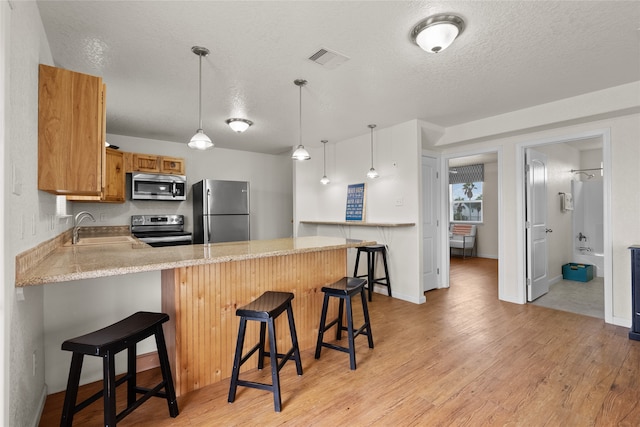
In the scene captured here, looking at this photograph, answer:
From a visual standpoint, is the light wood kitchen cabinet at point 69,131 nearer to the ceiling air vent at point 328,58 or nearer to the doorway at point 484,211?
the ceiling air vent at point 328,58

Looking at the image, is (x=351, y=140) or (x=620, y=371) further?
(x=351, y=140)

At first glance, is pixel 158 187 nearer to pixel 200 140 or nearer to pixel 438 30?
pixel 200 140

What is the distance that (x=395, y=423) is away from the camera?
1740 mm

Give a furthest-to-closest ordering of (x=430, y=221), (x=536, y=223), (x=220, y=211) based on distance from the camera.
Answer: (x=220, y=211) < (x=430, y=221) < (x=536, y=223)

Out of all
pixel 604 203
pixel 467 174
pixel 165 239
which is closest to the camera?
pixel 604 203

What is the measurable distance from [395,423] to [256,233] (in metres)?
4.75

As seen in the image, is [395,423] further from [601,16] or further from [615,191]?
[615,191]

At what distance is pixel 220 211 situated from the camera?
4.83 metres

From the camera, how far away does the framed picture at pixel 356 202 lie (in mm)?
4801

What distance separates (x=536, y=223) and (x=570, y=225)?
2110 millimetres

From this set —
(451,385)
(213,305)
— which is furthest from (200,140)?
(451,385)

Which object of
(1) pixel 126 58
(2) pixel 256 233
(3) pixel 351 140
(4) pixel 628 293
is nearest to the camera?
(1) pixel 126 58

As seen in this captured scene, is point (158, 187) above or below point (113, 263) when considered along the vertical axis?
above

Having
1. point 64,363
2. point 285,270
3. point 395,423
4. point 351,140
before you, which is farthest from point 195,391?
point 351,140
